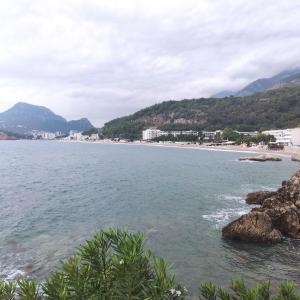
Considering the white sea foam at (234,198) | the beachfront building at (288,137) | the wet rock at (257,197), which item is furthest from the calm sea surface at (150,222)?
the beachfront building at (288,137)

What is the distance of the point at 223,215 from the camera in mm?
37750

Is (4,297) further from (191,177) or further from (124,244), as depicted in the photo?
(191,177)

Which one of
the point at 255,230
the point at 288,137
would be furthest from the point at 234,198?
the point at 288,137

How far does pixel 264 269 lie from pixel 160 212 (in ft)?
58.7

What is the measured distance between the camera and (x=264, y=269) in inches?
898

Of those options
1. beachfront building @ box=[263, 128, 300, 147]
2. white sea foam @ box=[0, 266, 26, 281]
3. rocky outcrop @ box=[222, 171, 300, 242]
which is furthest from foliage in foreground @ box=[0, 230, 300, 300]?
beachfront building @ box=[263, 128, 300, 147]

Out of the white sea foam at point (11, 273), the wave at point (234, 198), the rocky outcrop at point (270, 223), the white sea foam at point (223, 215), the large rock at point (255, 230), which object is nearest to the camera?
the white sea foam at point (11, 273)

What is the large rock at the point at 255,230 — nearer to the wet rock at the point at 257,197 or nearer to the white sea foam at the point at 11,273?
the wet rock at the point at 257,197

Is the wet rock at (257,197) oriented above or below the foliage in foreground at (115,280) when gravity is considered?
below

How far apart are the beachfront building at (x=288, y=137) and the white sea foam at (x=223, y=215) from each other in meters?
134

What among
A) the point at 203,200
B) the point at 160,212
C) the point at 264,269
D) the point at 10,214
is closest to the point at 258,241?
the point at 264,269

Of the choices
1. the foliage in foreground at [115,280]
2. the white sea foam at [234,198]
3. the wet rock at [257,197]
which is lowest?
the white sea foam at [234,198]

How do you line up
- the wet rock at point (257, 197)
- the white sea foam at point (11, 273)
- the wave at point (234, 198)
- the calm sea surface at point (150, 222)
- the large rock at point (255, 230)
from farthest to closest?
1. the wave at point (234, 198)
2. the wet rock at point (257, 197)
3. the large rock at point (255, 230)
4. the calm sea surface at point (150, 222)
5. the white sea foam at point (11, 273)

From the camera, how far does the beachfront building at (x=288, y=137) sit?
6442 inches
